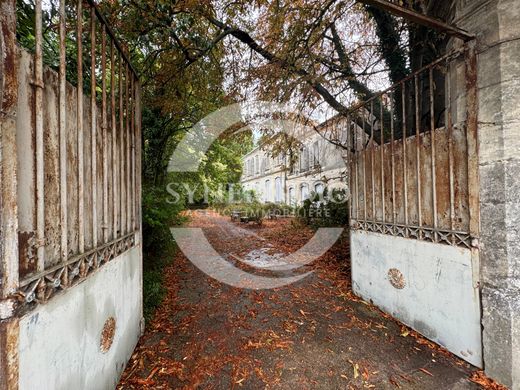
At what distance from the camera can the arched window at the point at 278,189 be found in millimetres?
19109

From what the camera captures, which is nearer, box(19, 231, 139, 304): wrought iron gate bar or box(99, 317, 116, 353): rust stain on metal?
box(19, 231, 139, 304): wrought iron gate bar

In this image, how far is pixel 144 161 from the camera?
683 cm

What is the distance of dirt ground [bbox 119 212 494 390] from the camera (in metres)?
2.36

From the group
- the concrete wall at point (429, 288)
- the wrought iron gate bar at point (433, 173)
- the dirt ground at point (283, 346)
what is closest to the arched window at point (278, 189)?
the dirt ground at point (283, 346)

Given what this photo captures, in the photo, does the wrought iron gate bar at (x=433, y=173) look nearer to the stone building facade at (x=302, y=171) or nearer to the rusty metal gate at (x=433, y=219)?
the rusty metal gate at (x=433, y=219)

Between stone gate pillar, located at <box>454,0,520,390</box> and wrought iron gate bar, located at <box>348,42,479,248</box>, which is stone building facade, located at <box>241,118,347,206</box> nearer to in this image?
wrought iron gate bar, located at <box>348,42,479,248</box>

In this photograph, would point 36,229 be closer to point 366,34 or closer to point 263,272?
point 263,272

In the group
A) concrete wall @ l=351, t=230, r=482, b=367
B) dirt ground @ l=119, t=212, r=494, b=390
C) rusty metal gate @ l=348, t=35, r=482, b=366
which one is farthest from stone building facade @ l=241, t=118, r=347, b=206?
dirt ground @ l=119, t=212, r=494, b=390

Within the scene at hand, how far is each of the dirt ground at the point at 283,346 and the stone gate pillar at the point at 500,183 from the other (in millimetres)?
469

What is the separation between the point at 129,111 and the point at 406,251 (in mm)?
3980

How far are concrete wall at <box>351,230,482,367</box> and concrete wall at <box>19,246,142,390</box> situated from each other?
3.43 meters

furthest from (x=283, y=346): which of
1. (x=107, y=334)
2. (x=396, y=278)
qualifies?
(x=107, y=334)

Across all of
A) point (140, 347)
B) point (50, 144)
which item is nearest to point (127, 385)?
point (140, 347)

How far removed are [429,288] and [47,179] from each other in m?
3.81
